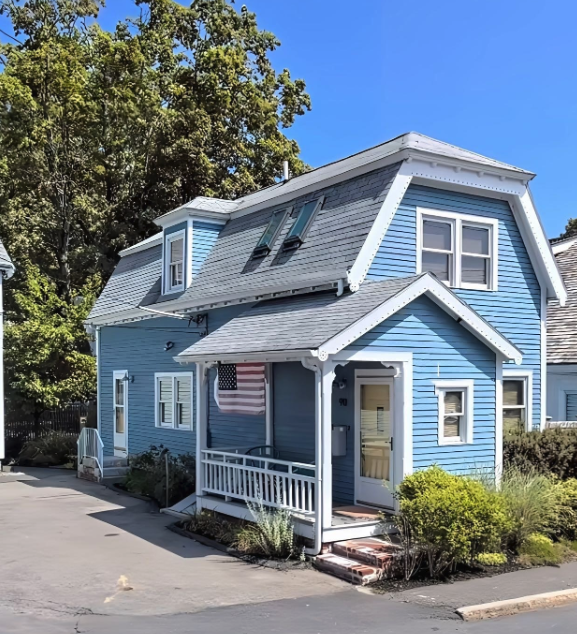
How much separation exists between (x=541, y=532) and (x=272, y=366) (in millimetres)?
5853

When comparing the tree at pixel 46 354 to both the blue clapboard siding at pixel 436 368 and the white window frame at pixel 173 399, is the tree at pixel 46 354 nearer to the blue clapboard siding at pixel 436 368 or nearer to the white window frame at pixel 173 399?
the white window frame at pixel 173 399

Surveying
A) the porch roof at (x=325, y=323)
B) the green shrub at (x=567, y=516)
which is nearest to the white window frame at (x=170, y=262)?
the porch roof at (x=325, y=323)

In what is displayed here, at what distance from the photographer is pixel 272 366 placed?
14188 mm

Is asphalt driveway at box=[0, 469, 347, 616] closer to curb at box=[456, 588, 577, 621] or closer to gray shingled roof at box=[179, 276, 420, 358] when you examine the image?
curb at box=[456, 588, 577, 621]

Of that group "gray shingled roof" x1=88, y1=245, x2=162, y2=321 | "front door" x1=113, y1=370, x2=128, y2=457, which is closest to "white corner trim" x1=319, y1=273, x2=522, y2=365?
"gray shingled roof" x1=88, y1=245, x2=162, y2=321

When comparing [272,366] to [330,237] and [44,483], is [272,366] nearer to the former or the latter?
[330,237]

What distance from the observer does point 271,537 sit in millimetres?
10539

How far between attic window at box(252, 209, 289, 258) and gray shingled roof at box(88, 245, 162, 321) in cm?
445

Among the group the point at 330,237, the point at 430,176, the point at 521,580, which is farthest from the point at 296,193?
the point at 521,580

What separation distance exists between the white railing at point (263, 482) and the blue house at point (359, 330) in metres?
0.04

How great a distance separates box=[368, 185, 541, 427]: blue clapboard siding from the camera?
12.9 meters

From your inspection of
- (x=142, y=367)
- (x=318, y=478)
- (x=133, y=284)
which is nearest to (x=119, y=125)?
(x=133, y=284)

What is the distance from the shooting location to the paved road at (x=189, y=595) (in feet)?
25.0

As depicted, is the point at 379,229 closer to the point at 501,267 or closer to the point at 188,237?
the point at 501,267
